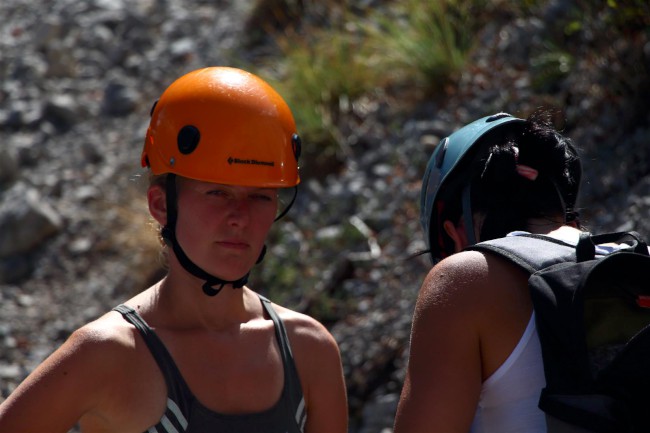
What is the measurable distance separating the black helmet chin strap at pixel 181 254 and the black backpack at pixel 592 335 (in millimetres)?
942

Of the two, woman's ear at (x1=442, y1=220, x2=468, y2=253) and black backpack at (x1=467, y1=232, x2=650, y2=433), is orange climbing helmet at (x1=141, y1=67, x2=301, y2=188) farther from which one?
black backpack at (x1=467, y1=232, x2=650, y2=433)

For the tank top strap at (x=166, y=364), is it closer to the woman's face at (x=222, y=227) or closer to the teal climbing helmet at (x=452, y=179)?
the woman's face at (x=222, y=227)

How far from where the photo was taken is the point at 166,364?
2760 millimetres

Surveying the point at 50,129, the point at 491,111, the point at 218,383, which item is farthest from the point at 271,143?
the point at 50,129

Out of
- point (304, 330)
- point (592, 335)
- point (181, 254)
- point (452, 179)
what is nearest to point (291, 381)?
point (304, 330)

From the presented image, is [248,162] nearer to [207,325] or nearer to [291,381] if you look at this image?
[207,325]

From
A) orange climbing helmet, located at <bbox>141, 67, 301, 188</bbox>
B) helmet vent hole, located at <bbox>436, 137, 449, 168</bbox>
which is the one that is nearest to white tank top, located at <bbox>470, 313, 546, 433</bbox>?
helmet vent hole, located at <bbox>436, 137, 449, 168</bbox>

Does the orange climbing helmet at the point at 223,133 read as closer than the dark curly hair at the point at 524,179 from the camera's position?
No

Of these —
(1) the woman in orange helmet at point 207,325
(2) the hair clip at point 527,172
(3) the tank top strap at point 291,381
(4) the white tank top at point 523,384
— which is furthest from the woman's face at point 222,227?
(4) the white tank top at point 523,384

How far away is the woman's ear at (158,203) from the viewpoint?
304cm

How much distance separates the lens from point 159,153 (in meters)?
3.10

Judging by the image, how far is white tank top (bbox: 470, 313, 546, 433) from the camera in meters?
2.25

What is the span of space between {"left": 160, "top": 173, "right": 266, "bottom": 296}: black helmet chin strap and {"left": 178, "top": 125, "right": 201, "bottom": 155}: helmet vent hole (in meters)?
0.10

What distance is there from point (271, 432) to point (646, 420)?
109 centimetres
